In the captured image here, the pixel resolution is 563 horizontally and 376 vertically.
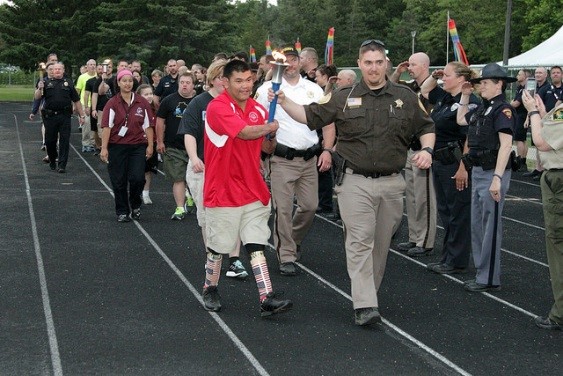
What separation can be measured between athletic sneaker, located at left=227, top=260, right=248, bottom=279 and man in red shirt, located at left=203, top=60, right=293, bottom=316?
135cm

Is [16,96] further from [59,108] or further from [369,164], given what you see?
[369,164]

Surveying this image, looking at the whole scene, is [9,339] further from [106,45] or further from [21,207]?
[106,45]

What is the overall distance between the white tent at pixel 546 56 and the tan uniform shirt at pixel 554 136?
2293 centimetres

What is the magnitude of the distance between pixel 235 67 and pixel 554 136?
242 cm

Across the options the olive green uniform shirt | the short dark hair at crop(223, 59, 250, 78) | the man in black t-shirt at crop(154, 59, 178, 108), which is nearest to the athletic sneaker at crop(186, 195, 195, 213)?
the man in black t-shirt at crop(154, 59, 178, 108)

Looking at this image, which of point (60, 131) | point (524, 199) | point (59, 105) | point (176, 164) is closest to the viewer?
point (176, 164)

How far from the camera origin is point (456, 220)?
960 cm

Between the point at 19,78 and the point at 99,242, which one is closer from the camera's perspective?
the point at 99,242

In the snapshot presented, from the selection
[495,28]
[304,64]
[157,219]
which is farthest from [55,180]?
[495,28]

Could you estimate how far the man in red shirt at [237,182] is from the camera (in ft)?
24.7

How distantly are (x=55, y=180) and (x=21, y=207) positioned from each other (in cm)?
339

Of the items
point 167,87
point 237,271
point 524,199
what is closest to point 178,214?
point 237,271

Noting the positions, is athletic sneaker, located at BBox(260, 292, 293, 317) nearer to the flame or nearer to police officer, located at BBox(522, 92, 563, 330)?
the flame

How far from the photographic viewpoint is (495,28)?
6512 cm
